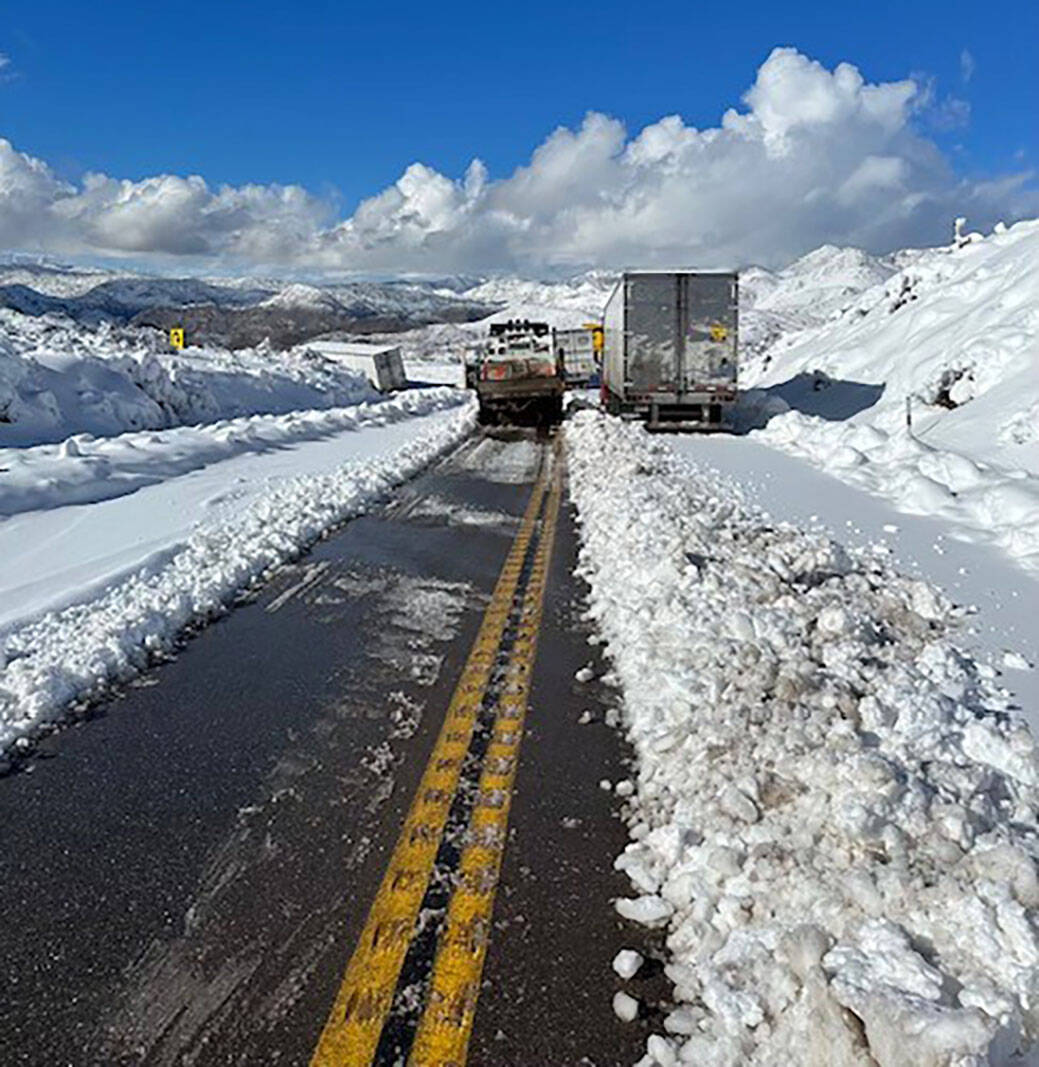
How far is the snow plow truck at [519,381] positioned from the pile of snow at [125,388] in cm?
982

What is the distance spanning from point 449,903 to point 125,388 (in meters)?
26.5

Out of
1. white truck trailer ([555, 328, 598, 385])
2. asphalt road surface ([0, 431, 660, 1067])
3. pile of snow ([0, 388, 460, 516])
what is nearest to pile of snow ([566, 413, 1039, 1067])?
asphalt road surface ([0, 431, 660, 1067])

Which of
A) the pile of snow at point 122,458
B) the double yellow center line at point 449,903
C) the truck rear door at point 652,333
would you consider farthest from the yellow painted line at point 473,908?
the truck rear door at point 652,333

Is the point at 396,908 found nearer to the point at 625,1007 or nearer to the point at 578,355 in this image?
the point at 625,1007

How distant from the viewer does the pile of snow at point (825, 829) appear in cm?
251

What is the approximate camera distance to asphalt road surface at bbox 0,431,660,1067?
9.00ft

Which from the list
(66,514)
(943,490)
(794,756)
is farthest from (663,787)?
(66,514)

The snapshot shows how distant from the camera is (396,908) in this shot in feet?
10.7

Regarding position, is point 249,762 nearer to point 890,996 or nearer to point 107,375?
point 890,996

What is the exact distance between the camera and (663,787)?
160 inches

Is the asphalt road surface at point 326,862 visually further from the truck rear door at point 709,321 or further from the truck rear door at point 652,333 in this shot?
the truck rear door at point 709,321

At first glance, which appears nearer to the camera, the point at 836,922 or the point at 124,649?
the point at 836,922

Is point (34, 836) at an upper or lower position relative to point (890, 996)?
lower

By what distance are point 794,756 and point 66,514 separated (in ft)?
35.1
